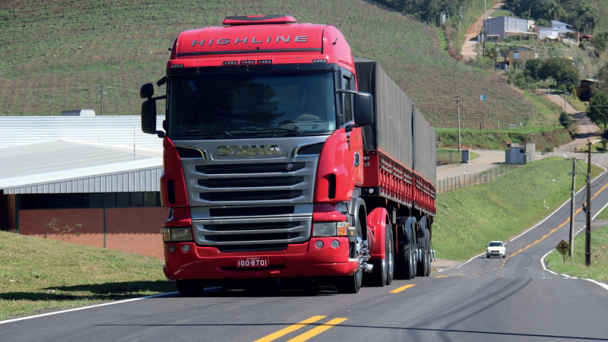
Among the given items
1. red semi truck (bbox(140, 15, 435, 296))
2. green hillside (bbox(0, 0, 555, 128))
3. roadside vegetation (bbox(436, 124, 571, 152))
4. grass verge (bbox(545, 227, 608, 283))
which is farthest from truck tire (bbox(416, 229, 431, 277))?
roadside vegetation (bbox(436, 124, 571, 152))

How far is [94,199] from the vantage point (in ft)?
118

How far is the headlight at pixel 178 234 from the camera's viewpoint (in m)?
13.1

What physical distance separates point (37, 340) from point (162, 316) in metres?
2.31

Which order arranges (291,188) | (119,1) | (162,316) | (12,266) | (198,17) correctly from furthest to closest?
1. (119,1)
2. (198,17)
3. (12,266)
4. (291,188)
5. (162,316)

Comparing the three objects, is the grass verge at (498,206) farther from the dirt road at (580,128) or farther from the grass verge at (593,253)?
the dirt road at (580,128)

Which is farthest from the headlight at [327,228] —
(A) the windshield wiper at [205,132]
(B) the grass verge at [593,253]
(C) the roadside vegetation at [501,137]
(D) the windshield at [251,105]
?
(C) the roadside vegetation at [501,137]

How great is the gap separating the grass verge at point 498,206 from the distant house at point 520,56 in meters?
80.8

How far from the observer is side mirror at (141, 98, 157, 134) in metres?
13.2

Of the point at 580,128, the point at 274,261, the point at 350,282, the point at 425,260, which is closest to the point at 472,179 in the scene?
the point at 580,128

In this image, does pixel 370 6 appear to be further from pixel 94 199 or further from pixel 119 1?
pixel 94 199

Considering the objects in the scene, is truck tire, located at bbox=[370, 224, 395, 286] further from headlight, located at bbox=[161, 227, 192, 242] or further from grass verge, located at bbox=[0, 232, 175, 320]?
headlight, located at bbox=[161, 227, 192, 242]

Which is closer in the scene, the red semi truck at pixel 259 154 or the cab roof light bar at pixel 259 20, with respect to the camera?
the red semi truck at pixel 259 154

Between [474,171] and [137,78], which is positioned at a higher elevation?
[137,78]

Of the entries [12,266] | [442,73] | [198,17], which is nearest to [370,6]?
[442,73]
